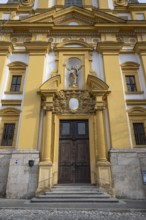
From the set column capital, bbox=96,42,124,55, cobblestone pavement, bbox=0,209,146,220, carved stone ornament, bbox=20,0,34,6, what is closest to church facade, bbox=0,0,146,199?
column capital, bbox=96,42,124,55

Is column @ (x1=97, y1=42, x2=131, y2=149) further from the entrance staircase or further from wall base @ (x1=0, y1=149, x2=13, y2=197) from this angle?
wall base @ (x1=0, y1=149, x2=13, y2=197)

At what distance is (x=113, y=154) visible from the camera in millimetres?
10508

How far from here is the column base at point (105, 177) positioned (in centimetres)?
952

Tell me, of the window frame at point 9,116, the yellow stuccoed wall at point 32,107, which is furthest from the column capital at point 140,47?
the window frame at point 9,116

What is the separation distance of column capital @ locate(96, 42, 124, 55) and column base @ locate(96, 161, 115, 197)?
765 cm

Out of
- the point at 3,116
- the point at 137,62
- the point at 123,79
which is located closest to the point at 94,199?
the point at 3,116

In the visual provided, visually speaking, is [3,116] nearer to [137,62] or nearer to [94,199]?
Result: [94,199]

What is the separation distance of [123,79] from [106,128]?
3.87m

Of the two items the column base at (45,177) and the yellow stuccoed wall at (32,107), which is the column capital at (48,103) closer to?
the yellow stuccoed wall at (32,107)

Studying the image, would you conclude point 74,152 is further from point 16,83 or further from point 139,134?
point 16,83

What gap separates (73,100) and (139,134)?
14.3ft

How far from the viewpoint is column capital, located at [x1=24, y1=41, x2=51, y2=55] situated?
1379 centimetres

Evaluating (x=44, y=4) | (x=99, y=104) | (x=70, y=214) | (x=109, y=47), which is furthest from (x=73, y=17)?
(x=70, y=214)

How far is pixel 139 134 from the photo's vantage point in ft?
38.0
